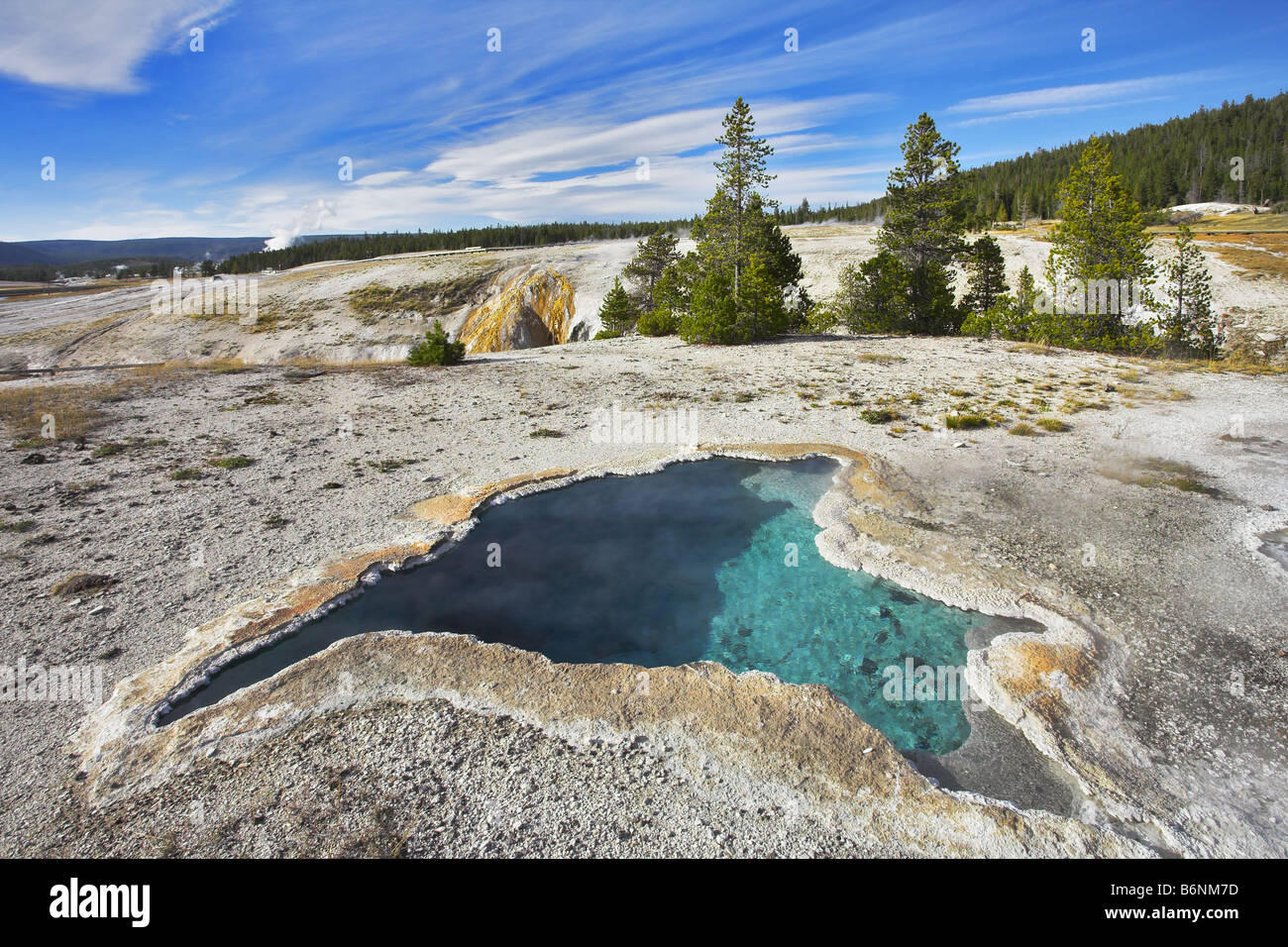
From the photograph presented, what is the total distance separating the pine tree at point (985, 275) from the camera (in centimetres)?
3203

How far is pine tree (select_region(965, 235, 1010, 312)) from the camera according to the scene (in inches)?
1261

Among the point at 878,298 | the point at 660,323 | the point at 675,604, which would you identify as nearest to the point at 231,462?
the point at 675,604

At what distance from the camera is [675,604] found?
9.57 meters

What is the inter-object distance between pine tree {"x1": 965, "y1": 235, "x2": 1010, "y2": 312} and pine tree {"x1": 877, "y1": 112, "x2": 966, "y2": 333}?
4.79 ft

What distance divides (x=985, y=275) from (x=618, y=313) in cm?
2209

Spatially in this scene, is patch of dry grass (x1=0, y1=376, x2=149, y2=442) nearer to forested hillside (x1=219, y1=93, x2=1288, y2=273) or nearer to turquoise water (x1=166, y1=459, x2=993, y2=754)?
turquoise water (x1=166, y1=459, x2=993, y2=754)

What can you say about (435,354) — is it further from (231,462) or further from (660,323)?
(231,462)

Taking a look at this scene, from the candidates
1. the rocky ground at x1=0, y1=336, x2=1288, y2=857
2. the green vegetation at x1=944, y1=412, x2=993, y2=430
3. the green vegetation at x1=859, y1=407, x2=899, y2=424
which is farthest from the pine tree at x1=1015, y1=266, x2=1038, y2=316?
the green vegetation at x1=859, y1=407, x2=899, y2=424

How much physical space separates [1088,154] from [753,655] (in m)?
27.4

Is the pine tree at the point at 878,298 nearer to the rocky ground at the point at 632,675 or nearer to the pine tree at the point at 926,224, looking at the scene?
the pine tree at the point at 926,224

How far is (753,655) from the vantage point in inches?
325

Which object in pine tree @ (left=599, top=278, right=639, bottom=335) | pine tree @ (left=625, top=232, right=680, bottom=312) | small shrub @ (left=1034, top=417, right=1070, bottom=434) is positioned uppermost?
pine tree @ (left=625, top=232, right=680, bottom=312)
